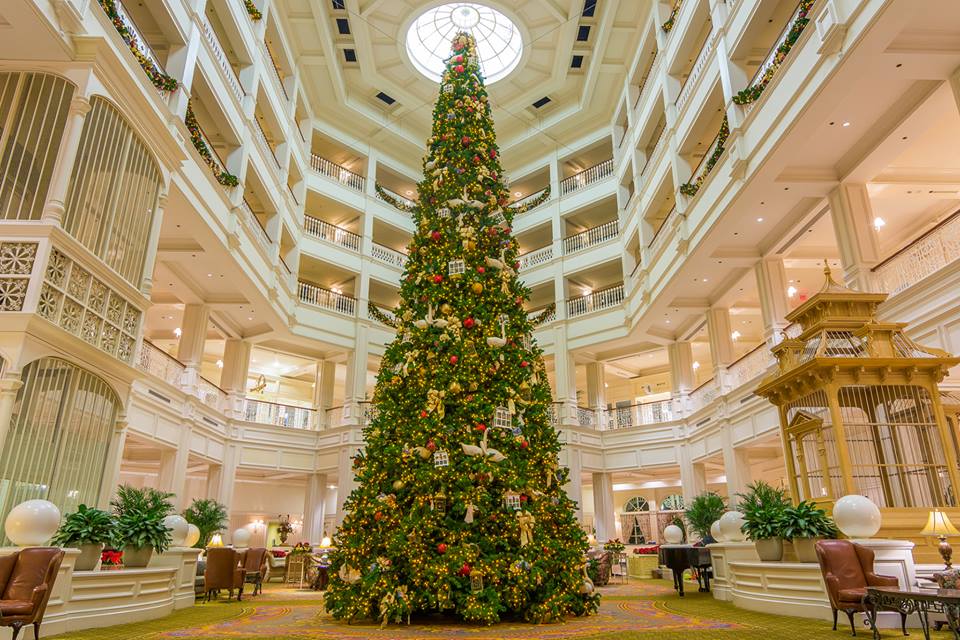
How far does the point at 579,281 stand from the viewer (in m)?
20.2

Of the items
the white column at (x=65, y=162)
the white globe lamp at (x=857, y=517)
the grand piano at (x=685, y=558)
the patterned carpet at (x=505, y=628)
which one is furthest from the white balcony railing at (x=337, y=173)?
the white globe lamp at (x=857, y=517)

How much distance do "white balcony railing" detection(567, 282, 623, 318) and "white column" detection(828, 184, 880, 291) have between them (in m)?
7.96

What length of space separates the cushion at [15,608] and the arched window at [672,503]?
18907 millimetres

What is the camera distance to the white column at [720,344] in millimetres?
14289

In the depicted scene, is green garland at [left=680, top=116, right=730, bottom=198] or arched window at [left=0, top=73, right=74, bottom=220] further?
green garland at [left=680, top=116, right=730, bottom=198]

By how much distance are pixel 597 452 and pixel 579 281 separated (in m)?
5.64

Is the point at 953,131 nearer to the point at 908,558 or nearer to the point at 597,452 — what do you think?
the point at 908,558

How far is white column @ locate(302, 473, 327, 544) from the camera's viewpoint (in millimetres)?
16812

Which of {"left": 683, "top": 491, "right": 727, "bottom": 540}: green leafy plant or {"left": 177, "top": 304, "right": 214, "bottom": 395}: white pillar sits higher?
{"left": 177, "top": 304, "right": 214, "bottom": 395}: white pillar

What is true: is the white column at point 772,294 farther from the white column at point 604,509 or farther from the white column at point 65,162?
the white column at point 65,162

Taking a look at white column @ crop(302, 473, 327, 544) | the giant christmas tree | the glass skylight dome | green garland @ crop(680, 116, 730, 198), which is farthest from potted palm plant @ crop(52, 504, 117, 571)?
the glass skylight dome

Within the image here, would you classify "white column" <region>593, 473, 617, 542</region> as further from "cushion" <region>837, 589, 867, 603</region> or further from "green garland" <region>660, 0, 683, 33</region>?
"cushion" <region>837, 589, 867, 603</region>

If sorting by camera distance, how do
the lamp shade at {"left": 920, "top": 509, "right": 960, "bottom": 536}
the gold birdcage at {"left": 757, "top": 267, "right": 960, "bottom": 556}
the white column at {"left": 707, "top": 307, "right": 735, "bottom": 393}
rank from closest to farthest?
1. the lamp shade at {"left": 920, "top": 509, "right": 960, "bottom": 536}
2. the gold birdcage at {"left": 757, "top": 267, "right": 960, "bottom": 556}
3. the white column at {"left": 707, "top": 307, "right": 735, "bottom": 393}

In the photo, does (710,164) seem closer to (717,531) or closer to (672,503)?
(717,531)
